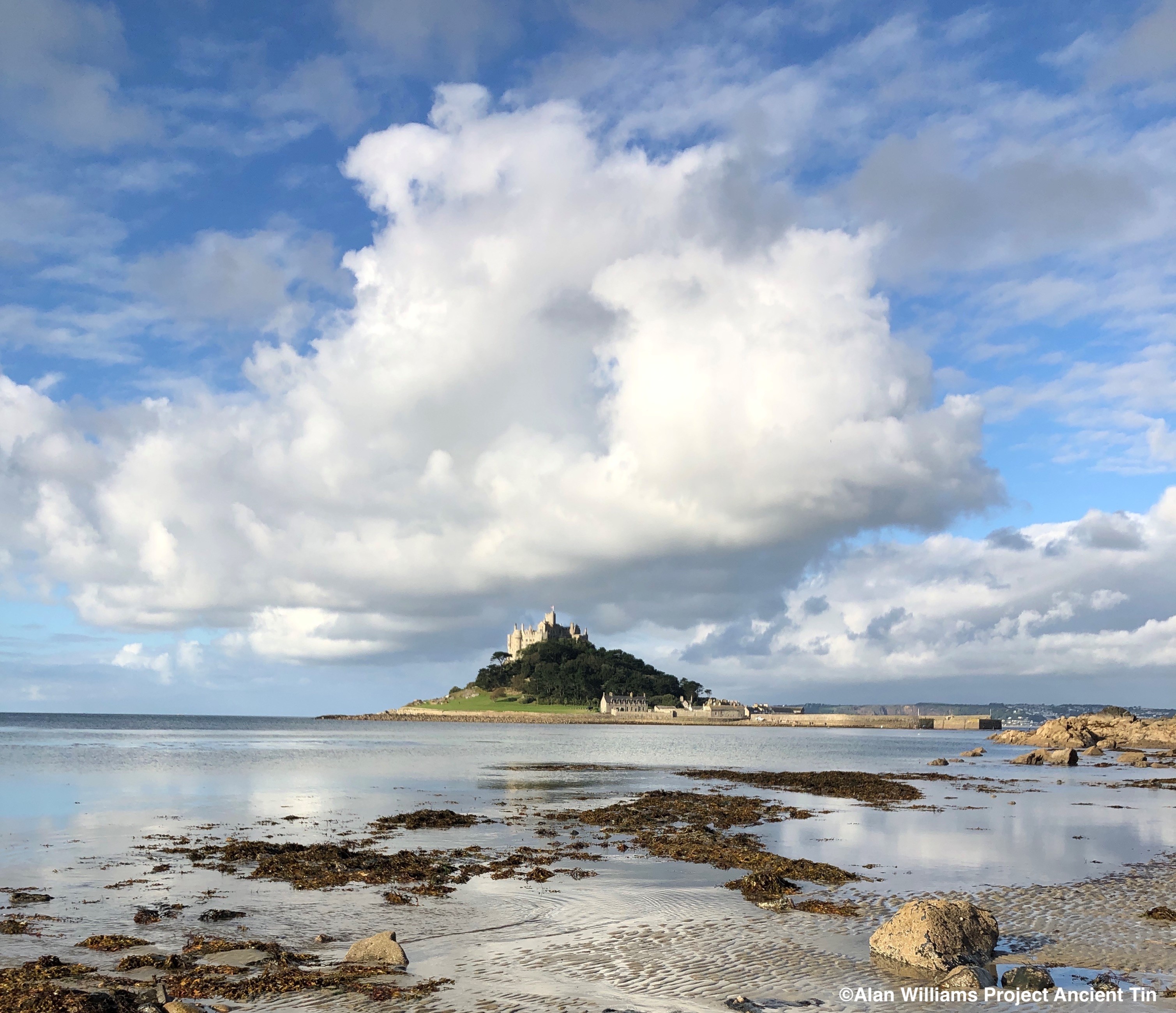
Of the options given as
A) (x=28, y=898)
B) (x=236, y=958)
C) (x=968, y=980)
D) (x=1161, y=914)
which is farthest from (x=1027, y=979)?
(x=28, y=898)

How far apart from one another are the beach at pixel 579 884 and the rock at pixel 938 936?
0.53 meters

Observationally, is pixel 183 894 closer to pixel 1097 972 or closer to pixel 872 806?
pixel 1097 972

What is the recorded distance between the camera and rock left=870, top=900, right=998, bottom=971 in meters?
13.4

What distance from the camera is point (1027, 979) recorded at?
12.5 metres

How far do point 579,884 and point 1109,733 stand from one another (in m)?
104

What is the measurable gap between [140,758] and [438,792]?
35266 millimetres

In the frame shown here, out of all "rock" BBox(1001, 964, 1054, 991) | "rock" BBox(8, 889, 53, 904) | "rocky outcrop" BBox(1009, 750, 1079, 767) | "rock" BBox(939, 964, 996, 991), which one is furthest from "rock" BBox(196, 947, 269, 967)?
Answer: "rocky outcrop" BBox(1009, 750, 1079, 767)

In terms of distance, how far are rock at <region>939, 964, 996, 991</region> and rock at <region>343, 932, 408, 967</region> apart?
7.84m

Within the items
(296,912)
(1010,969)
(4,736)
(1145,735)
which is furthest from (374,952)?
(4,736)

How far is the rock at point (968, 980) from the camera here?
Result: 12.5 m

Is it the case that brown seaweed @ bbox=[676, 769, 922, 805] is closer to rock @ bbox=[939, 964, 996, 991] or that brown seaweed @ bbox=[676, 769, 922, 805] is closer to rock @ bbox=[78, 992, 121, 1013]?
rock @ bbox=[939, 964, 996, 991]

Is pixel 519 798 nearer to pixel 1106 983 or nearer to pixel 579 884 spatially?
pixel 579 884

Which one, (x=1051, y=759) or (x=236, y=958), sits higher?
(x=236, y=958)

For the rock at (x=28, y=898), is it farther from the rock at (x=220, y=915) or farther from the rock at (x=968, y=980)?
the rock at (x=968, y=980)
